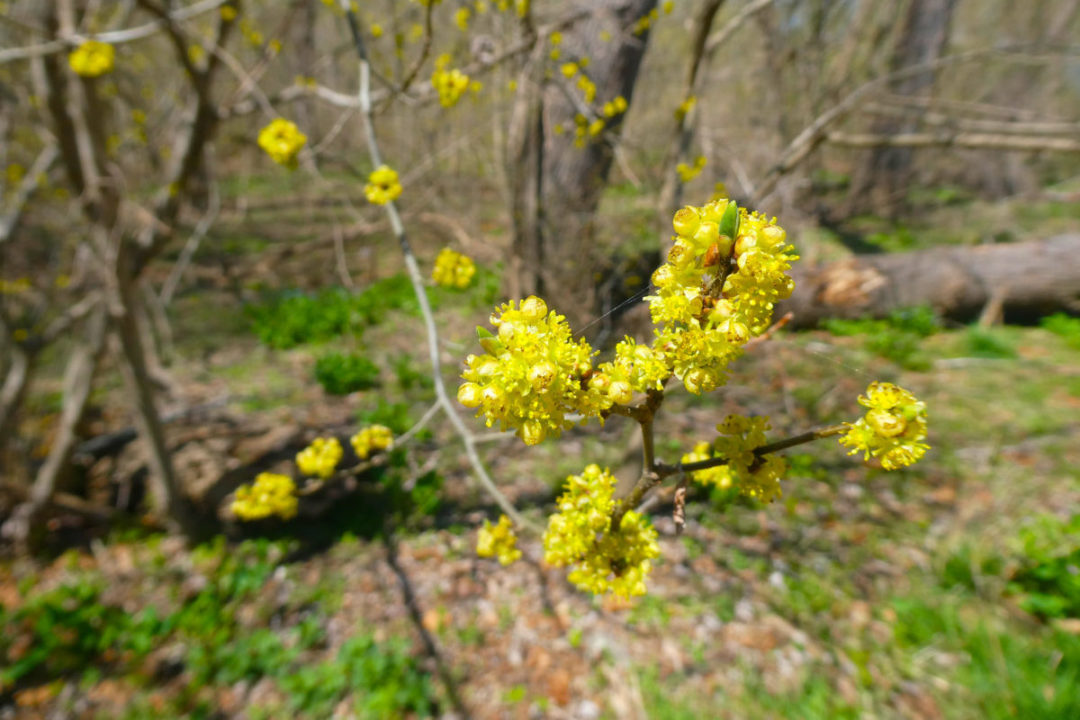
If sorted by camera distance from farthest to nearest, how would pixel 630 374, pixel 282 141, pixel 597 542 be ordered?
1. pixel 282 141
2. pixel 597 542
3. pixel 630 374

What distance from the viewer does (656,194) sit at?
3121mm

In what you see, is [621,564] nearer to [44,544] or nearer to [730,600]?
[730,600]

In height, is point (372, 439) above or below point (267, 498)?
above

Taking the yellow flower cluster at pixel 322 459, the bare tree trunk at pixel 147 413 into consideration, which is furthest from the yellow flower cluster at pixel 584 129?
the bare tree trunk at pixel 147 413

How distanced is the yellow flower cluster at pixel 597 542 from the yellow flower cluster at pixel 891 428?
51cm

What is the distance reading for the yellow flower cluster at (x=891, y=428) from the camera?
2.64 ft

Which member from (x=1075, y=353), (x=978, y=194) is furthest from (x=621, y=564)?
(x=978, y=194)

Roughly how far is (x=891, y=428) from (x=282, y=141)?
2.34 m

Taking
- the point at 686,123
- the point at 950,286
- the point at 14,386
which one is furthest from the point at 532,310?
the point at 950,286

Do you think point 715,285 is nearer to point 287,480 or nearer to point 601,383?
point 601,383

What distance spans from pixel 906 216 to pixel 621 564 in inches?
424

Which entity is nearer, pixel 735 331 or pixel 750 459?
pixel 735 331

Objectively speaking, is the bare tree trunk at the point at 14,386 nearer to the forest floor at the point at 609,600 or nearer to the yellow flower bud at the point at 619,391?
the forest floor at the point at 609,600

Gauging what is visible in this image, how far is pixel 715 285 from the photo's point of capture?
82cm
